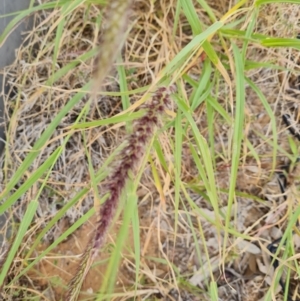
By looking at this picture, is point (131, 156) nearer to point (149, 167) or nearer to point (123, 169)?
point (123, 169)

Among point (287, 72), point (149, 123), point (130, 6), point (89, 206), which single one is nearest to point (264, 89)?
point (287, 72)

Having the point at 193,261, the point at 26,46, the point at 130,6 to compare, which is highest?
the point at 130,6

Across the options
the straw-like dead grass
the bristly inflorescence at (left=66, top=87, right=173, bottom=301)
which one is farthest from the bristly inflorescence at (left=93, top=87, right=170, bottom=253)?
the straw-like dead grass

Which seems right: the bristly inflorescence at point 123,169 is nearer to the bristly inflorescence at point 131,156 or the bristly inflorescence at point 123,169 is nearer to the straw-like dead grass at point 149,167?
the bristly inflorescence at point 131,156

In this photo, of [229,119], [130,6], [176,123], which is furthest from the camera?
[229,119]

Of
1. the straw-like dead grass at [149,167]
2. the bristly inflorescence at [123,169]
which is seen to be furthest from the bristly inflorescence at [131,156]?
the straw-like dead grass at [149,167]

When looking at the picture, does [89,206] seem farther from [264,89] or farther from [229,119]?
[264,89]

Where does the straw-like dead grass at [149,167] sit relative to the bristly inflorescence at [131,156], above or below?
below
